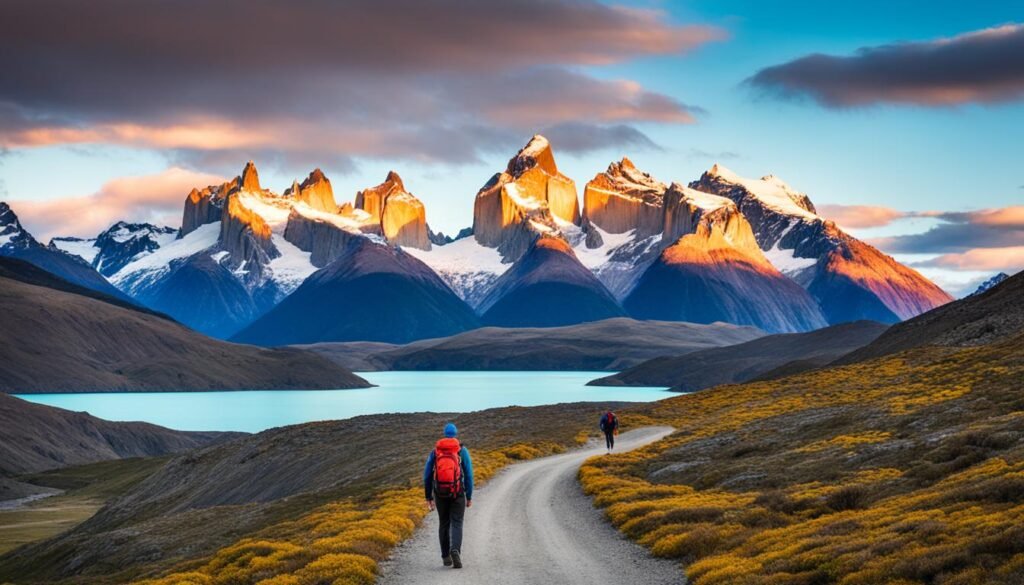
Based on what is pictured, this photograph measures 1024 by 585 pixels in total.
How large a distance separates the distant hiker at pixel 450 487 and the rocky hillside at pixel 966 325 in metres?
100

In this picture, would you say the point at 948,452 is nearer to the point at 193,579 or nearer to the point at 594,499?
the point at 594,499

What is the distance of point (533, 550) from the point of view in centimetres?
3147

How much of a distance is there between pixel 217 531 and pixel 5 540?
2200 inches

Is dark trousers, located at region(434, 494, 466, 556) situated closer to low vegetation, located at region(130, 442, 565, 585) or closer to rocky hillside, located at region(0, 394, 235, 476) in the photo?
low vegetation, located at region(130, 442, 565, 585)

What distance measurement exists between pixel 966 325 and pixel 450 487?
391 feet

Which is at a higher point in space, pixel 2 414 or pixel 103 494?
pixel 2 414

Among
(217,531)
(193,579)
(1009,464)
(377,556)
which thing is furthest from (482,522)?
(217,531)

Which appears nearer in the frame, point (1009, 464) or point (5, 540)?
point (1009, 464)

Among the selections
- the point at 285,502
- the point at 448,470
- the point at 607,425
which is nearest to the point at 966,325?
the point at 607,425

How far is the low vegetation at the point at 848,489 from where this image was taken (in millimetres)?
23062

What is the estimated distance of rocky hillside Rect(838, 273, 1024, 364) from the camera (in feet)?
396

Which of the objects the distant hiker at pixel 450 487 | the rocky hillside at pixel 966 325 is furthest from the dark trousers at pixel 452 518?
the rocky hillside at pixel 966 325

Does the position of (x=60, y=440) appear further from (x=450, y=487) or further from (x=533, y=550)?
(x=450, y=487)

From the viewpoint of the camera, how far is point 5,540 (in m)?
101
